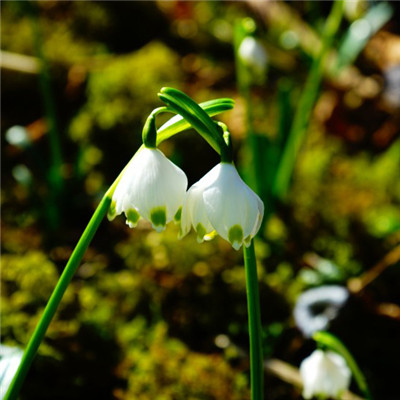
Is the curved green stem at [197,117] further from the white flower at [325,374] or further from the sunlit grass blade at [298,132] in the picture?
the sunlit grass blade at [298,132]

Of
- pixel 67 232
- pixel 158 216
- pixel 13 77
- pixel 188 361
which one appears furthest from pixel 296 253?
pixel 13 77

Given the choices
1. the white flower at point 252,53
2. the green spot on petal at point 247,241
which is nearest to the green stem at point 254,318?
the green spot on petal at point 247,241

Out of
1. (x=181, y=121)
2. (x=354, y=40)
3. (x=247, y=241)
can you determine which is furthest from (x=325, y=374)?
(x=354, y=40)

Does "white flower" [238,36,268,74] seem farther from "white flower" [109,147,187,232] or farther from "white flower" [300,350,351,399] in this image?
"white flower" [109,147,187,232]

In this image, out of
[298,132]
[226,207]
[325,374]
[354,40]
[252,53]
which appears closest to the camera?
[226,207]

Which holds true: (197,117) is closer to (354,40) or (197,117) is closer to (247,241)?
(247,241)
